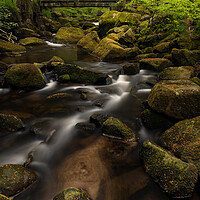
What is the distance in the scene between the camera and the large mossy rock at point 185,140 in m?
2.75

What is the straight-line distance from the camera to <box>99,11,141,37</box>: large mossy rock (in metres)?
14.5

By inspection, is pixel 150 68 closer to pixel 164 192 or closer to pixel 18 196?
pixel 164 192

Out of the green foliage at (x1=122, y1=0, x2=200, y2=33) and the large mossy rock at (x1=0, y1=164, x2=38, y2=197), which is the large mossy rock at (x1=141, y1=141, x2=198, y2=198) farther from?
the green foliage at (x1=122, y1=0, x2=200, y2=33)

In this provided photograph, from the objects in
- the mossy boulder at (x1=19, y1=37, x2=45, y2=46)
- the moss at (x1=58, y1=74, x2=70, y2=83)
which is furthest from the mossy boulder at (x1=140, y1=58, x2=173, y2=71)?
the mossy boulder at (x1=19, y1=37, x2=45, y2=46)

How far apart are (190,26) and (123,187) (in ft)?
39.4

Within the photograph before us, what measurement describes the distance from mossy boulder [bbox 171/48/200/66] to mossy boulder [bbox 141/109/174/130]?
4.74 m

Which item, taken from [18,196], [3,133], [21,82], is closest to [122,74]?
[21,82]

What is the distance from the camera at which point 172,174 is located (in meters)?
2.40

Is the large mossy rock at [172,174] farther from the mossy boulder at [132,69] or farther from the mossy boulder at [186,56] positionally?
the mossy boulder at [186,56]

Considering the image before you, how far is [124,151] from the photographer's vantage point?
3.34 m

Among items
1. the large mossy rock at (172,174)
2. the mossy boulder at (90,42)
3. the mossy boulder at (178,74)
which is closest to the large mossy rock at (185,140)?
the large mossy rock at (172,174)

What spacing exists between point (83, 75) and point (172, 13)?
716cm

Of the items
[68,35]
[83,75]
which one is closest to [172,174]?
[83,75]

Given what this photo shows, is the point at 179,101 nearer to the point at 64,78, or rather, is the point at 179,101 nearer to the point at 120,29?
the point at 64,78
